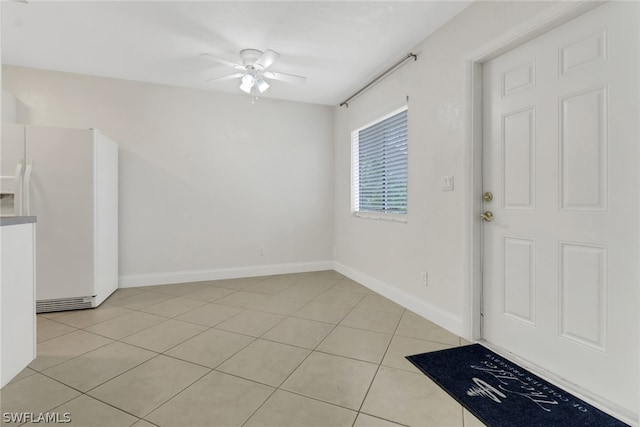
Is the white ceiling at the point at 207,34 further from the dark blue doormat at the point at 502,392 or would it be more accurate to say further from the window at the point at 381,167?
the dark blue doormat at the point at 502,392

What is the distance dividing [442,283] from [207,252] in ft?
10.2

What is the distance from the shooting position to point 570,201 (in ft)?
5.68

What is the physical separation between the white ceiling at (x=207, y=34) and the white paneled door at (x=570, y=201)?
0.96 m

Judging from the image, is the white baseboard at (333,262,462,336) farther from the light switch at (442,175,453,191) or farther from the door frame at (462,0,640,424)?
the light switch at (442,175,453,191)

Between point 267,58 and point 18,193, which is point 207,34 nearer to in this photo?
point 267,58

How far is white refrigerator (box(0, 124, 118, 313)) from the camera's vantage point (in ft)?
9.19

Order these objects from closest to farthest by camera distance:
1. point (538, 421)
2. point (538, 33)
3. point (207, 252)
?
point (538, 421) < point (538, 33) < point (207, 252)

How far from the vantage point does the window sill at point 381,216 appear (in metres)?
3.18

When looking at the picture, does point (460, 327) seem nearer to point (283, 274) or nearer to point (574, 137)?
point (574, 137)

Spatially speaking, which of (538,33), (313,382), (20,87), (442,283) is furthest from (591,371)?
(20,87)

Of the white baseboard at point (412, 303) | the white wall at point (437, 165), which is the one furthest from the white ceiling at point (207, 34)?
the white baseboard at point (412, 303)

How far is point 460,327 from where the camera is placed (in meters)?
2.37

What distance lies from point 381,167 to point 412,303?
164 cm

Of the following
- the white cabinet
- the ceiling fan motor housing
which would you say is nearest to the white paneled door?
the ceiling fan motor housing
